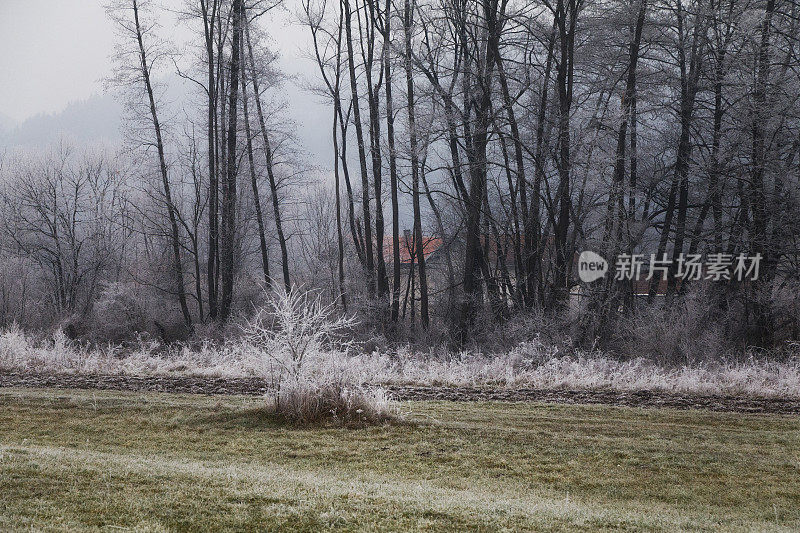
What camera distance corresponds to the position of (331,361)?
9258mm

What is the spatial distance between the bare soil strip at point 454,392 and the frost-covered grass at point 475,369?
0.43 metres

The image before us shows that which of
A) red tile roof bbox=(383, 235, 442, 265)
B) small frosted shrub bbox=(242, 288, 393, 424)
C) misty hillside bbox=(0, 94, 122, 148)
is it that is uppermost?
misty hillside bbox=(0, 94, 122, 148)

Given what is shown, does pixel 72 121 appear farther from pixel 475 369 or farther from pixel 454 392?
pixel 454 392

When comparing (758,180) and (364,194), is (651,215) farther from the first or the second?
(364,194)

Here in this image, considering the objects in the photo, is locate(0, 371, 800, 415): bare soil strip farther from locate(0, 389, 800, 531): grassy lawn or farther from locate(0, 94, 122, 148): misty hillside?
locate(0, 94, 122, 148): misty hillside

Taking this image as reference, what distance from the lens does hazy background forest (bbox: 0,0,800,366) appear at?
16203mm

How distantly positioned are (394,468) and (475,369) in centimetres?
670

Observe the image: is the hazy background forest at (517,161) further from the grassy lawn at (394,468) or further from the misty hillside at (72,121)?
the misty hillside at (72,121)

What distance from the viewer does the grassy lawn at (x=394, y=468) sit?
448 cm

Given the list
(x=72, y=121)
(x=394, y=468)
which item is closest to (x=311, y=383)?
(x=394, y=468)

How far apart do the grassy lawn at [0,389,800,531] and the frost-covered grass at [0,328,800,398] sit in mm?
1094

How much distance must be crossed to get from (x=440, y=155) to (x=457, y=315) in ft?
16.7

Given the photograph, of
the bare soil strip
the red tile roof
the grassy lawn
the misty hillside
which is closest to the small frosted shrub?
the grassy lawn

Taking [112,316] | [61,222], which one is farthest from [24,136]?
[112,316]
